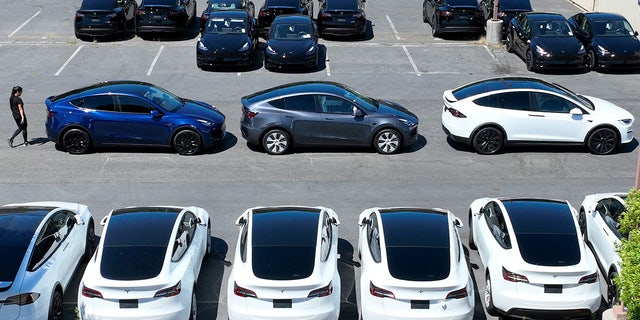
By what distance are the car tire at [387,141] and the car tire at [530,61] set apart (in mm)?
8110

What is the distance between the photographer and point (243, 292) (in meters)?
12.9

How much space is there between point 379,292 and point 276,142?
8487 millimetres

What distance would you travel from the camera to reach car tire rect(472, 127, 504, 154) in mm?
20922

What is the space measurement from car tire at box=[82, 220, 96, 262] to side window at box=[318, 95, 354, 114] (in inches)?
258

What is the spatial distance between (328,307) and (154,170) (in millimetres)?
8213

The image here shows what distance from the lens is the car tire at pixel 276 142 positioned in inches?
822

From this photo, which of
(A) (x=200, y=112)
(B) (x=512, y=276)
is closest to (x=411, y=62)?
(A) (x=200, y=112)

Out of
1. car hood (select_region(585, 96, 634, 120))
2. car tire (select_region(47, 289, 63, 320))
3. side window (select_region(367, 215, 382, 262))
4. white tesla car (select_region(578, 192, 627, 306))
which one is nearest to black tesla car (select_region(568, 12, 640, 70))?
car hood (select_region(585, 96, 634, 120))

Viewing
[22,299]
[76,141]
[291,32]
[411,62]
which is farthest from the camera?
[411,62]

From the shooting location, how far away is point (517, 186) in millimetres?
19328

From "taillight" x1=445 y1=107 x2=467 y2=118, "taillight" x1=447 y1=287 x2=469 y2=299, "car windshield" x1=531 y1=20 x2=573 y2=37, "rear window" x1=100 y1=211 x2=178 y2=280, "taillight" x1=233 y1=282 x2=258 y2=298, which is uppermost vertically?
"rear window" x1=100 y1=211 x2=178 y2=280

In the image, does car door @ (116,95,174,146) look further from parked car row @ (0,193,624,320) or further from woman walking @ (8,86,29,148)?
parked car row @ (0,193,624,320)

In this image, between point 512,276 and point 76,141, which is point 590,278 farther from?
point 76,141

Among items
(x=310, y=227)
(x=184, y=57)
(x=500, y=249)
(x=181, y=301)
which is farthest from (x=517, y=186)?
(x=184, y=57)
